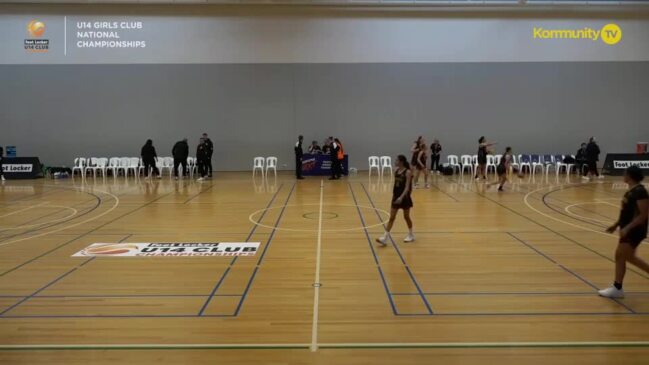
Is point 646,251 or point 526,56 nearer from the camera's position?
point 646,251

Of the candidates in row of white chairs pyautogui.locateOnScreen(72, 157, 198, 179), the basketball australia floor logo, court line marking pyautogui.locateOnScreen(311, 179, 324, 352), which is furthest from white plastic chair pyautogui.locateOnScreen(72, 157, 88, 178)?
court line marking pyautogui.locateOnScreen(311, 179, 324, 352)

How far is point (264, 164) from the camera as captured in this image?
26.9 metres

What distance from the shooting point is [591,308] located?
6.28 meters

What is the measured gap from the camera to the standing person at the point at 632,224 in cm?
619

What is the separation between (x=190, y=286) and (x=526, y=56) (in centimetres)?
2487

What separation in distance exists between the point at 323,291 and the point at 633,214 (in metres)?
4.20

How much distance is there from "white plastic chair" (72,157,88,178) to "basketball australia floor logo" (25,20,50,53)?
6124mm

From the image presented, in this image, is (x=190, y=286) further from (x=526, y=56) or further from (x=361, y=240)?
(x=526, y=56)

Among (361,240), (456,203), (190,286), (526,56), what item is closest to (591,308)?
(361,240)

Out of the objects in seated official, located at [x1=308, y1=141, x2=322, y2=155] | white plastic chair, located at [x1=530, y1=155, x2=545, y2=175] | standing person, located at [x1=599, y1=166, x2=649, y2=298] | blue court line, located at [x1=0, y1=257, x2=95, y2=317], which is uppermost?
seated official, located at [x1=308, y1=141, x2=322, y2=155]

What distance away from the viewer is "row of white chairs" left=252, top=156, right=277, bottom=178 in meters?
25.2

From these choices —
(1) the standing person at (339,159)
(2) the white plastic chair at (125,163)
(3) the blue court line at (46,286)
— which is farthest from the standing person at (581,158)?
(3) the blue court line at (46,286)

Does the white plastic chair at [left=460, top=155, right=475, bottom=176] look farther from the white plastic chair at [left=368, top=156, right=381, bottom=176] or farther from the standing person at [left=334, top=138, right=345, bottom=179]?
the standing person at [left=334, top=138, right=345, bottom=179]

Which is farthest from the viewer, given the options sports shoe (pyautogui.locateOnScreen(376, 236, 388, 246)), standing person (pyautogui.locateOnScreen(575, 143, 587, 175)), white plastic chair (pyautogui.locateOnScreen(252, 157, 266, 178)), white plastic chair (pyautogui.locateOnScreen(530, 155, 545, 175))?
white plastic chair (pyautogui.locateOnScreen(530, 155, 545, 175))
